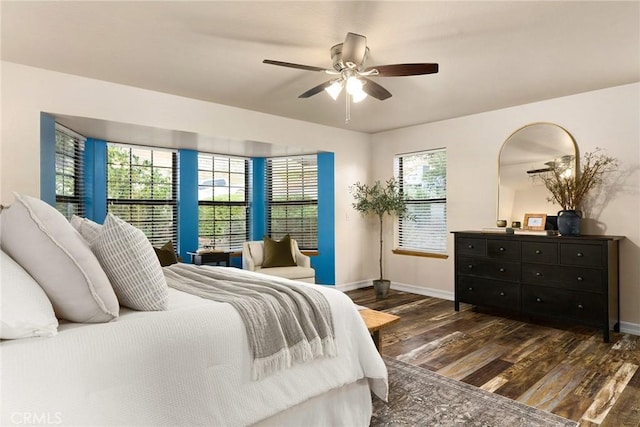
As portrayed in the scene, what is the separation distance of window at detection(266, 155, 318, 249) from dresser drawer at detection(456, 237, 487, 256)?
221cm

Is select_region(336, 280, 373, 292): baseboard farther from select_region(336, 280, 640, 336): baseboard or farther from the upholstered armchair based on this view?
the upholstered armchair

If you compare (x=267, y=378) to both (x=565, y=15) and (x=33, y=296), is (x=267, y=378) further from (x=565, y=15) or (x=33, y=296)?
(x=565, y=15)

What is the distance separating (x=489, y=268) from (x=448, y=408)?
235 centimetres

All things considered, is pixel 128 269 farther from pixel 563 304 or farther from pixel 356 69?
pixel 563 304

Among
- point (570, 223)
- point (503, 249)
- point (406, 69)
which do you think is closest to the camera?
point (406, 69)

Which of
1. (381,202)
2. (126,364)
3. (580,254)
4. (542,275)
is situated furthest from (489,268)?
(126,364)

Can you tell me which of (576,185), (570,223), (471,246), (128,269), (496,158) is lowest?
(471,246)

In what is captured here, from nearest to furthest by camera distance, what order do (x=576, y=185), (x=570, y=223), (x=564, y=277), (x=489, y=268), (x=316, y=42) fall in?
1. (x=316, y=42)
2. (x=564, y=277)
3. (x=570, y=223)
4. (x=576, y=185)
5. (x=489, y=268)

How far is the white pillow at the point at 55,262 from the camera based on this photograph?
136cm

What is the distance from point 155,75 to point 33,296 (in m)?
2.73

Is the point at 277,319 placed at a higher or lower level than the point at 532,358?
higher

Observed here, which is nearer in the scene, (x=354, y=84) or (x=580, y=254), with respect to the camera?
(x=354, y=84)

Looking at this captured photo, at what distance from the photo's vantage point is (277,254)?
5051 mm

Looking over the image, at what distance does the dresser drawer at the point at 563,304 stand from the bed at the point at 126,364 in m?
2.98
